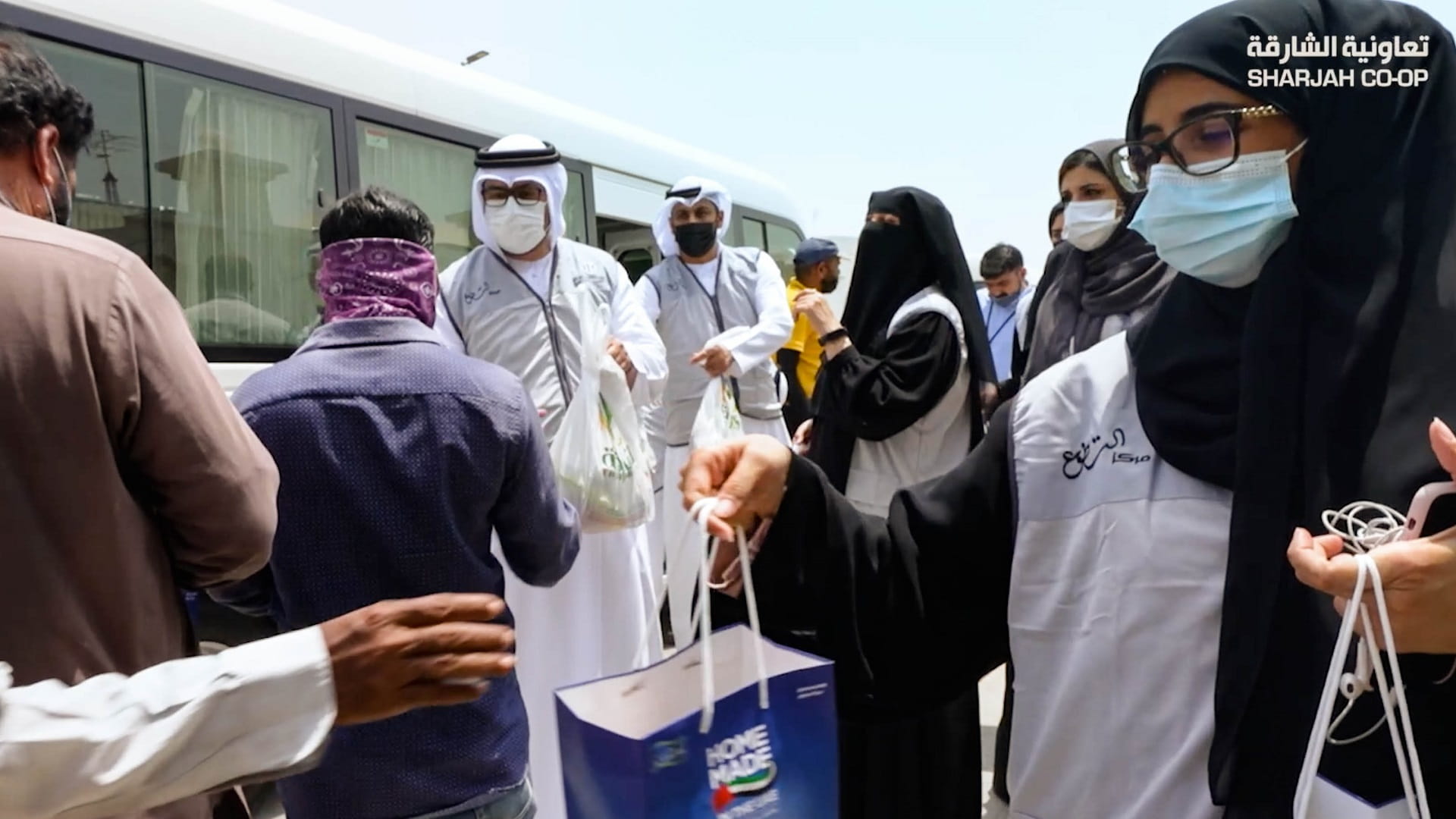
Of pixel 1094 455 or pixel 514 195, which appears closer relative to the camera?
pixel 1094 455

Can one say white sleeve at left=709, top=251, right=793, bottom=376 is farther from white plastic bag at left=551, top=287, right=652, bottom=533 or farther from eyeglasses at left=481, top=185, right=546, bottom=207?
white plastic bag at left=551, top=287, right=652, bottom=533

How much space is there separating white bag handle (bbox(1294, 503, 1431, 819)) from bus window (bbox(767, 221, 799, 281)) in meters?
8.45

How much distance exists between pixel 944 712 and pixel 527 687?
1157 mm

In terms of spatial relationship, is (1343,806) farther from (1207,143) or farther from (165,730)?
(165,730)

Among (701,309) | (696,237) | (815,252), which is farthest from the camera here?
(815,252)

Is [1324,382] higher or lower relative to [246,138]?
lower

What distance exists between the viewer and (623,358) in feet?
11.4

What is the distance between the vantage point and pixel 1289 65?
4.21ft

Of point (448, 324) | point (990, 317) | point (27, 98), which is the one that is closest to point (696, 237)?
point (448, 324)

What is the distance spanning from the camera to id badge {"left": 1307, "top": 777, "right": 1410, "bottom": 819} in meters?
1.04

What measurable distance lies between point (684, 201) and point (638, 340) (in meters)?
1.64

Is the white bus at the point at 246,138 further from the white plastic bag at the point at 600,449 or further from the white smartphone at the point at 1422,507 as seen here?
the white smartphone at the point at 1422,507

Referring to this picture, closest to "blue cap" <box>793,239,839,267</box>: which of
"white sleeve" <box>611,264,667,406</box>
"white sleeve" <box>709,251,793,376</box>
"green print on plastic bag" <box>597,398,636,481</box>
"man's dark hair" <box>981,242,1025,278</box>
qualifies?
"man's dark hair" <box>981,242,1025,278</box>

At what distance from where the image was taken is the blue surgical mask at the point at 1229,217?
1.30 m
